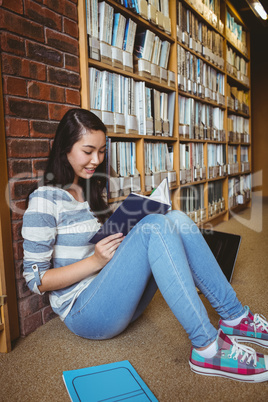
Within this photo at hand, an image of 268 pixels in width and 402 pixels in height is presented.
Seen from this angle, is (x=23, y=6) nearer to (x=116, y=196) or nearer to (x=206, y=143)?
(x=116, y=196)

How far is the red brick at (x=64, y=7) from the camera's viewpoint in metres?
1.39

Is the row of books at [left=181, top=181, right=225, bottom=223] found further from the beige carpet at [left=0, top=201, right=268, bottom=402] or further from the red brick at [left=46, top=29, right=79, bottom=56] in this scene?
the red brick at [left=46, top=29, right=79, bottom=56]

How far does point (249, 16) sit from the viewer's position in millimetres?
4191

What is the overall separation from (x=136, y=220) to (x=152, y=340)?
51cm

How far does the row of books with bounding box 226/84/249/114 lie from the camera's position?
148 inches

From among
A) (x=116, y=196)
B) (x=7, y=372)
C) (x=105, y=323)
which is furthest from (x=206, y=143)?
(x=7, y=372)

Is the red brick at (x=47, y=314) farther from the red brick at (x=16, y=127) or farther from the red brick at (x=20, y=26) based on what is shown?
the red brick at (x=20, y=26)

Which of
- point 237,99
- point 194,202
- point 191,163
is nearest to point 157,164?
point 191,163

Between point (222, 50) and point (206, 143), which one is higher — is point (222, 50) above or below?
above

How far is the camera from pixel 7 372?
1.09m

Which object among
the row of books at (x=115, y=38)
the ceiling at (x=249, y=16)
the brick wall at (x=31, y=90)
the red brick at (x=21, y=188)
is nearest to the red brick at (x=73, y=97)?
the brick wall at (x=31, y=90)

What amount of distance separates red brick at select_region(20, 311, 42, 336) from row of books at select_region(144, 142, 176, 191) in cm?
106

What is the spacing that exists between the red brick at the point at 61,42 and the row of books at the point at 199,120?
1262 mm

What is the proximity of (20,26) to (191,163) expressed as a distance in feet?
6.28
